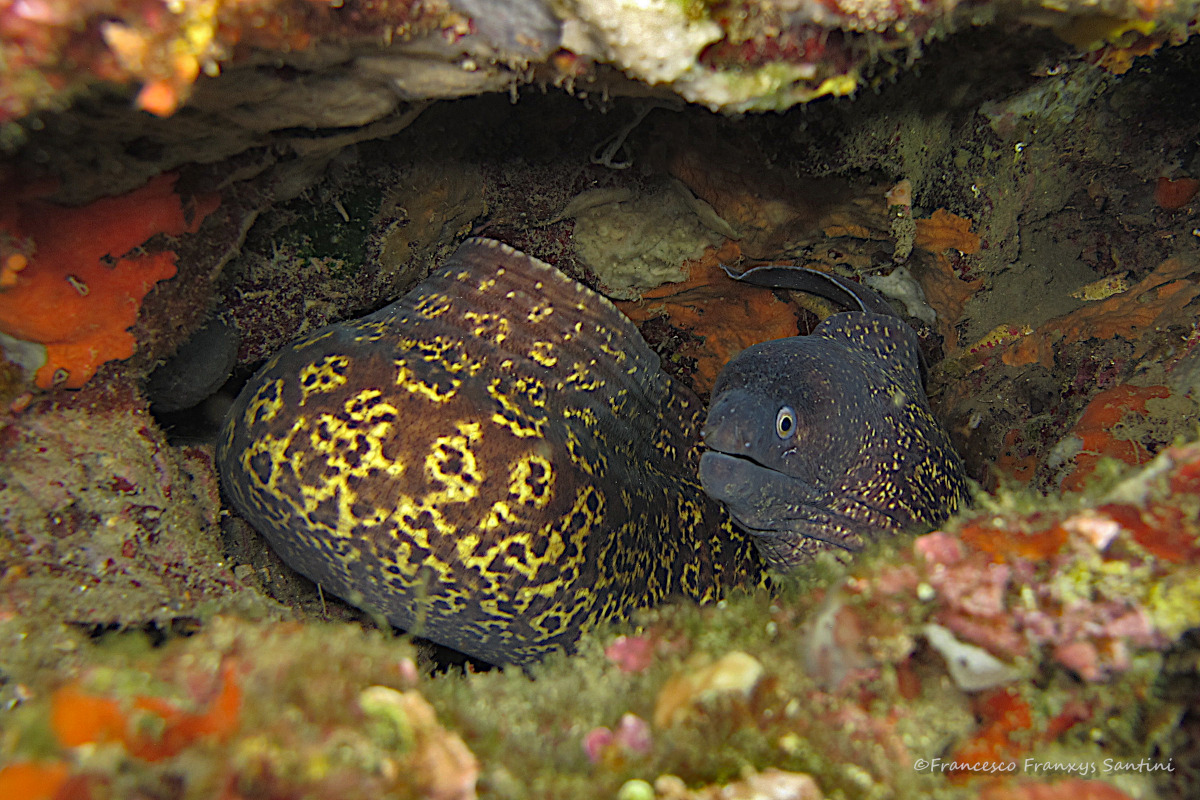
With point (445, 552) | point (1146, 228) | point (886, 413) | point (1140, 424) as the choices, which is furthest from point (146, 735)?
point (1146, 228)

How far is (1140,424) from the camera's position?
3.15m

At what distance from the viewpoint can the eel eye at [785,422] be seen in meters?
2.90

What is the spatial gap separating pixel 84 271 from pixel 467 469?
1506 mm

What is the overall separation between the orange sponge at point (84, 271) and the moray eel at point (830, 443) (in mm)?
2326

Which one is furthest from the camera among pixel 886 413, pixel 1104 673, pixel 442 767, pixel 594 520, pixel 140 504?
pixel 886 413

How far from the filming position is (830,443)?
3137 mm

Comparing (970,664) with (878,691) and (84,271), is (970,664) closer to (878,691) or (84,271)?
(878,691)

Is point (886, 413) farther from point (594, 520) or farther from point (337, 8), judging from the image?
point (337, 8)

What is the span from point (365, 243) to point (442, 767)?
8.85ft

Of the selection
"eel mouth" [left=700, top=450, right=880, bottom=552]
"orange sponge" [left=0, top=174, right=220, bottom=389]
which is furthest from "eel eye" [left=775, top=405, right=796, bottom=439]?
"orange sponge" [left=0, top=174, right=220, bottom=389]

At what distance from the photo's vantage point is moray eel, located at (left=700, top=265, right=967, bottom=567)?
9.30 ft

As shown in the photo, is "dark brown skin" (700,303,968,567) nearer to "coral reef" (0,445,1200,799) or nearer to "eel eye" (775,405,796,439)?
"eel eye" (775,405,796,439)

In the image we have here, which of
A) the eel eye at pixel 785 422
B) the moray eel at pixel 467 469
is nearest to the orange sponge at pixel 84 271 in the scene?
the moray eel at pixel 467 469

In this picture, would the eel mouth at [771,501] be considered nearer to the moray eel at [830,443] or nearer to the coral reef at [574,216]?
the moray eel at [830,443]
